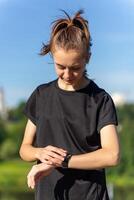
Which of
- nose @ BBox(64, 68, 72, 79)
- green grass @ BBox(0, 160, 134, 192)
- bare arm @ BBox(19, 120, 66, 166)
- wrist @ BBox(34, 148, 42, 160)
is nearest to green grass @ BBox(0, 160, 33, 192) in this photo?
green grass @ BBox(0, 160, 134, 192)

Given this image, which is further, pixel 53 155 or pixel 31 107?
pixel 31 107

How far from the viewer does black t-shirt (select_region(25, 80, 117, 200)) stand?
2363 millimetres

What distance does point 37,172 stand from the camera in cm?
231

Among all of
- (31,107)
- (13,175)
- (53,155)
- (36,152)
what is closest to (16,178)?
(13,175)

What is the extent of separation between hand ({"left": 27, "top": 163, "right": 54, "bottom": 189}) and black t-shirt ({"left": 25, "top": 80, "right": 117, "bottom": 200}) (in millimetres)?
62

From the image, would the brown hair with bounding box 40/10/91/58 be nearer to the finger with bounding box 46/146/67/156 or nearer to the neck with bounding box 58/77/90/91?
the neck with bounding box 58/77/90/91

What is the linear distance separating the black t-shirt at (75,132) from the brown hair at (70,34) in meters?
0.16

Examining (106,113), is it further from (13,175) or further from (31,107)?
(13,175)

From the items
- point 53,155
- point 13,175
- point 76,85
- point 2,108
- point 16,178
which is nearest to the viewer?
point 53,155

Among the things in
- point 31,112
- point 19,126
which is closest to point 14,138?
point 19,126

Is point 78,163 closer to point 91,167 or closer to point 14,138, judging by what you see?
point 91,167

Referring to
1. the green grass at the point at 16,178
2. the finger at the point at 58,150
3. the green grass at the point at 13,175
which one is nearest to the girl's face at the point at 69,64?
the finger at the point at 58,150

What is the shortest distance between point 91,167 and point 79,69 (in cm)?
31

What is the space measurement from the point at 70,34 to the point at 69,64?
11cm
